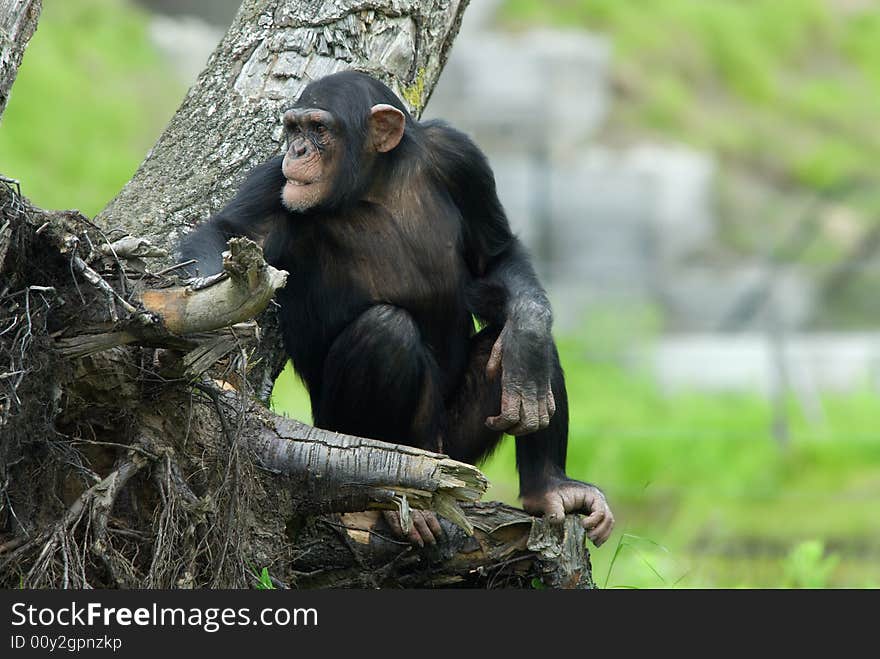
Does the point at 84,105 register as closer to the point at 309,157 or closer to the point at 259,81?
the point at 259,81

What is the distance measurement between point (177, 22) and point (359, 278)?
1639 cm

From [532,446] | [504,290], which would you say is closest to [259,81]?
[504,290]

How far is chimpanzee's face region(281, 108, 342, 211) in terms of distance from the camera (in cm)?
487

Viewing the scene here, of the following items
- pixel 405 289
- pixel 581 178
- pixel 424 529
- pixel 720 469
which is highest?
pixel 581 178

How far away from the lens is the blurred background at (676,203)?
13.2 m

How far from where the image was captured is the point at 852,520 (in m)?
12.3

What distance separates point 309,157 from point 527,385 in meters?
1.30

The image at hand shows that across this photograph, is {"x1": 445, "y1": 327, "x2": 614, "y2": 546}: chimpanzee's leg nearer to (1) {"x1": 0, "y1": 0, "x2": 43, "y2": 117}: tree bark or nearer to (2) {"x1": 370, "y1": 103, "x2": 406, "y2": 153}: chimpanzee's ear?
(2) {"x1": 370, "y1": 103, "x2": 406, "y2": 153}: chimpanzee's ear

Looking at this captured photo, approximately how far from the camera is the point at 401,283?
17.0ft

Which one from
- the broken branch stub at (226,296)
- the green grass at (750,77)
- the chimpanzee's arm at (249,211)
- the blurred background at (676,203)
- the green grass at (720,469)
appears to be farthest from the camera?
the green grass at (750,77)

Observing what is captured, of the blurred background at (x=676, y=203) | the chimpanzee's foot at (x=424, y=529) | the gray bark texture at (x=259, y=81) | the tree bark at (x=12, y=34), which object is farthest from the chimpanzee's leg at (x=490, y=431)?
the blurred background at (x=676, y=203)

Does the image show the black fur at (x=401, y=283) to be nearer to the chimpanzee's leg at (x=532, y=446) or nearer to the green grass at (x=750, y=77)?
the chimpanzee's leg at (x=532, y=446)

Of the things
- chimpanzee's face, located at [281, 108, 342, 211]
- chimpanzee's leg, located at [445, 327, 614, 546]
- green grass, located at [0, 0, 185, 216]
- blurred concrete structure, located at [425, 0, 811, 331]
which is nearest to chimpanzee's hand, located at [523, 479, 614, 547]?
chimpanzee's leg, located at [445, 327, 614, 546]

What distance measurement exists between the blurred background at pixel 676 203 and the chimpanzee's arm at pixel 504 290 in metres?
3.44
